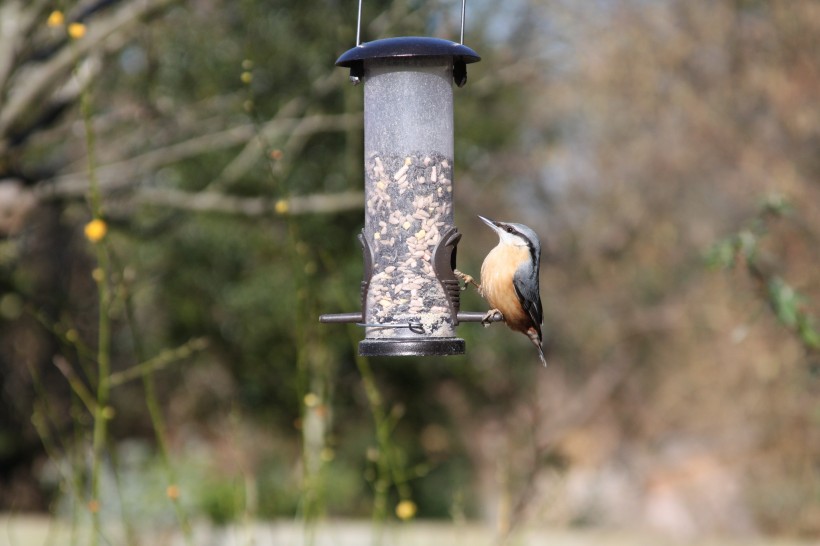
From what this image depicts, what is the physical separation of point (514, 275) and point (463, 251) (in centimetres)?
821

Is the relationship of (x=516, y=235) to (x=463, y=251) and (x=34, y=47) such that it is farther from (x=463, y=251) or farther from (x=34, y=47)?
(x=463, y=251)

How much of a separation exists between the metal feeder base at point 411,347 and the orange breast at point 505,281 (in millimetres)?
187

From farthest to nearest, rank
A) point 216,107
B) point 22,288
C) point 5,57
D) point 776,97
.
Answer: point 776,97
point 22,288
point 216,107
point 5,57

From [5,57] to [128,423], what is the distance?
7.80 meters

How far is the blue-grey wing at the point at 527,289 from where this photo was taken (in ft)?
12.0

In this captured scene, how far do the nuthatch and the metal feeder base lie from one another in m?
0.17

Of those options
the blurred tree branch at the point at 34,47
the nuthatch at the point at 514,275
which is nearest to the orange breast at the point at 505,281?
the nuthatch at the point at 514,275

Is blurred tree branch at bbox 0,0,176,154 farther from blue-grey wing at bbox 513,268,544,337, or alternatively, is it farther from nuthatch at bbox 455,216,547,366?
blue-grey wing at bbox 513,268,544,337

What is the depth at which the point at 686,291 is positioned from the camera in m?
13.7

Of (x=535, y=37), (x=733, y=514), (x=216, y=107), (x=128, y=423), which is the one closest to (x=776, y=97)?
(x=535, y=37)

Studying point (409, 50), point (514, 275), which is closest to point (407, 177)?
point (409, 50)

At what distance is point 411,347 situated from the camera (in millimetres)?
3648

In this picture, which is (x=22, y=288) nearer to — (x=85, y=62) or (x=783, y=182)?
(x=85, y=62)

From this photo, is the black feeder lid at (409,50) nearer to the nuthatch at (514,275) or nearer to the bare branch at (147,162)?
the nuthatch at (514,275)
